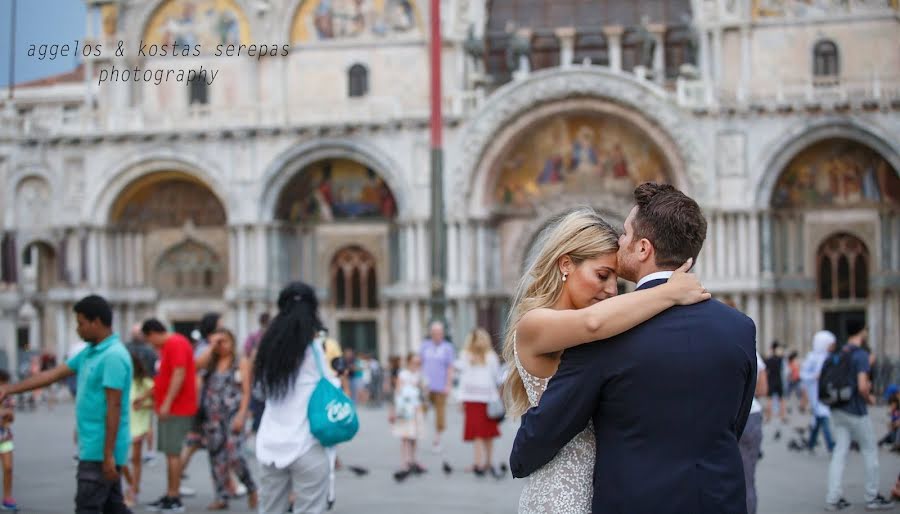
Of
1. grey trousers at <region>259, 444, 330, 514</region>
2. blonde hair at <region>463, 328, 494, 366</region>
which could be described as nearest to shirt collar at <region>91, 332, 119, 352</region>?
grey trousers at <region>259, 444, 330, 514</region>

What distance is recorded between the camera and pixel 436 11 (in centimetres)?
2300

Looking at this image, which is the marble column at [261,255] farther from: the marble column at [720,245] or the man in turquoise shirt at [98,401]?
the man in turquoise shirt at [98,401]

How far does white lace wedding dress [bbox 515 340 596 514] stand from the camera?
4.41 m

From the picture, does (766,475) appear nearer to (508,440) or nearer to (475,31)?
(508,440)

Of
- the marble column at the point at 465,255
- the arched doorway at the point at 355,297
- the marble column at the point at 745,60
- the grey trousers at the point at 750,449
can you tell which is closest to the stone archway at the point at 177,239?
the arched doorway at the point at 355,297

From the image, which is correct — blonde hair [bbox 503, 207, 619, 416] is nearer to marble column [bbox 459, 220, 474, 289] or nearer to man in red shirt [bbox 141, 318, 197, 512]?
man in red shirt [bbox 141, 318, 197, 512]

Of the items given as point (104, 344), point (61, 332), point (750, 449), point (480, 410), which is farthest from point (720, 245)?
point (104, 344)

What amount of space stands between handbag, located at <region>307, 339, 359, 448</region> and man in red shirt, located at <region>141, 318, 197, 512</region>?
4.49 m

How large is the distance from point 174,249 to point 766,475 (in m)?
23.7

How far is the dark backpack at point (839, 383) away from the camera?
12.0 metres

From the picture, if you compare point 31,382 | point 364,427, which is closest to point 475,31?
point 364,427

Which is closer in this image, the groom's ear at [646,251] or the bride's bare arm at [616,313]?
the bride's bare arm at [616,313]

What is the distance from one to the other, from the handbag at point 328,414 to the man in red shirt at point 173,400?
4.49 metres

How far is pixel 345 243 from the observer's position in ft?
110
